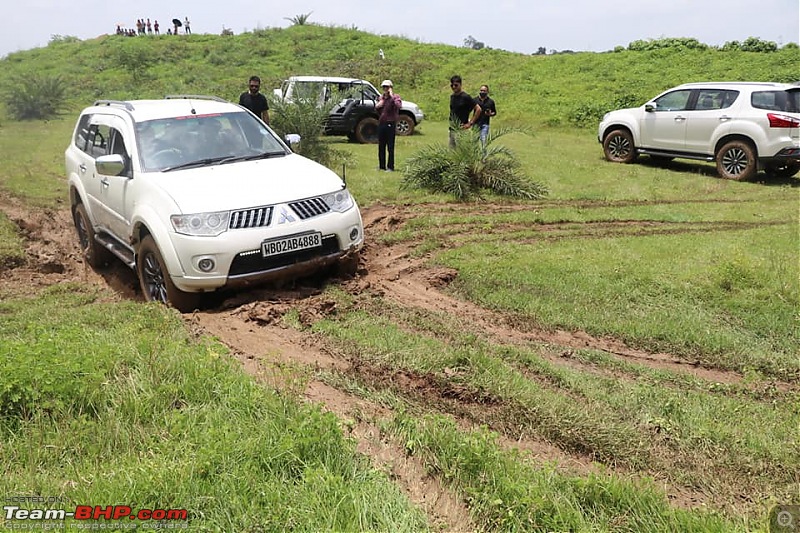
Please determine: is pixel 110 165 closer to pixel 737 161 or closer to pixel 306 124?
pixel 306 124

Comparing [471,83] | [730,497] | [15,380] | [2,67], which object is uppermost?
[2,67]

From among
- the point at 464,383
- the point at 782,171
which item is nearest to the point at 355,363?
Answer: the point at 464,383

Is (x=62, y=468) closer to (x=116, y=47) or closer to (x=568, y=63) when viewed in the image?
(x=568, y=63)

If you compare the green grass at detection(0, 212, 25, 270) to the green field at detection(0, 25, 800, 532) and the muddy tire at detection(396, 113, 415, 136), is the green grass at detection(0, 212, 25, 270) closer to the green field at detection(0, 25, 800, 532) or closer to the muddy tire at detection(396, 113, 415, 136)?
the green field at detection(0, 25, 800, 532)

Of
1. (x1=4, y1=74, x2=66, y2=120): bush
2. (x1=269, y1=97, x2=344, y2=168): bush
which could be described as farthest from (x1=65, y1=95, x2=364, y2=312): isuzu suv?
(x1=4, y1=74, x2=66, y2=120): bush

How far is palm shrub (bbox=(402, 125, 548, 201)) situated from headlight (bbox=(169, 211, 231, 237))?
17.7 feet

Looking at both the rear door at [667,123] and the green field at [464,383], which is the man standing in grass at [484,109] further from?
the rear door at [667,123]

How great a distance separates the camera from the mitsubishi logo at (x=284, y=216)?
540 centimetres

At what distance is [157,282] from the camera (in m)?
5.67

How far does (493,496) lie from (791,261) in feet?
17.8

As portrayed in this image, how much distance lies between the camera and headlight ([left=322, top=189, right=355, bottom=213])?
5.82 m

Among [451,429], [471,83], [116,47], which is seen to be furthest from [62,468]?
[116,47]

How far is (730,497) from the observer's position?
2867 millimetres

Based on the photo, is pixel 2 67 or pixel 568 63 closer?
pixel 568 63
